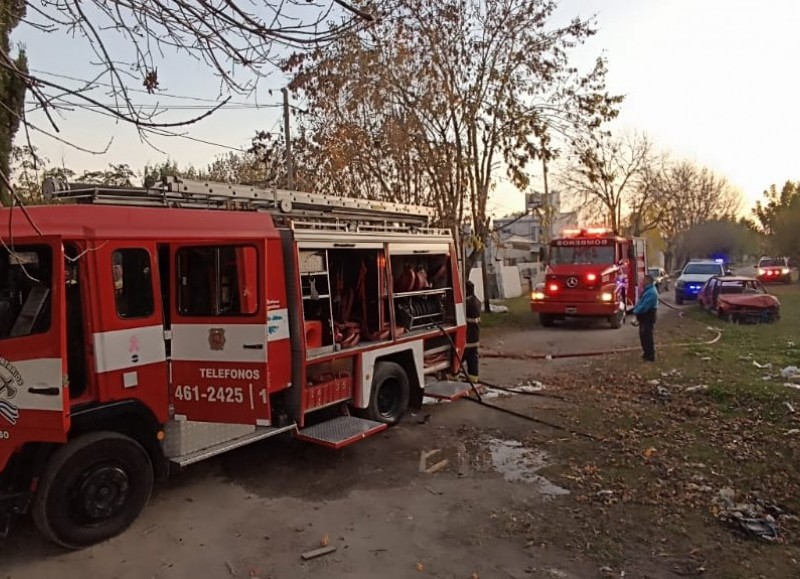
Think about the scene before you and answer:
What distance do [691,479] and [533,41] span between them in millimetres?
13873

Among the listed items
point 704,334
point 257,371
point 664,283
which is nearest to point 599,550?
point 257,371

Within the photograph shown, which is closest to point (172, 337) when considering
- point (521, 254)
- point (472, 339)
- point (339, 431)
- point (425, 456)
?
point (339, 431)

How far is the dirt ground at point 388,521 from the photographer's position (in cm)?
446

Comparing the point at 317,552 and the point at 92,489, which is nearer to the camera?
the point at 317,552

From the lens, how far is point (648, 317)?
11703 mm

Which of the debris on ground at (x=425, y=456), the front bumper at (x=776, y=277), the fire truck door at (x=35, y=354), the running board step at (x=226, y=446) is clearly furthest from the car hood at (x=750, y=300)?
the front bumper at (x=776, y=277)

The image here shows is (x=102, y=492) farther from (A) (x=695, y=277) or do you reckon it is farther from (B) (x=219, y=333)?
(A) (x=695, y=277)

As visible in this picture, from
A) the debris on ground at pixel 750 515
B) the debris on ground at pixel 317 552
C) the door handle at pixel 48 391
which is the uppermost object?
the door handle at pixel 48 391

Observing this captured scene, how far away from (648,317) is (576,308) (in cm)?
565

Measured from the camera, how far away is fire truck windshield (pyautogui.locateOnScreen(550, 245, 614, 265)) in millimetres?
17922

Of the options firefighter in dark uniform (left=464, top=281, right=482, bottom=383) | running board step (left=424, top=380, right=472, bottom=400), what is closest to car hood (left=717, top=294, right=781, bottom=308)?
firefighter in dark uniform (left=464, top=281, right=482, bottom=383)

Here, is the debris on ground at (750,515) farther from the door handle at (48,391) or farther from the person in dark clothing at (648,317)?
the person in dark clothing at (648,317)

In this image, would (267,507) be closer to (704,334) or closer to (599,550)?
(599,550)

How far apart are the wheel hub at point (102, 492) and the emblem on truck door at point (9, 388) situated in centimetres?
69
